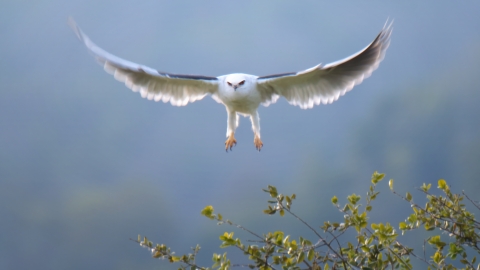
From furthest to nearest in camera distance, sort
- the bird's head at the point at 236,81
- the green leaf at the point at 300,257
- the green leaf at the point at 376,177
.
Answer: the bird's head at the point at 236,81
the green leaf at the point at 376,177
the green leaf at the point at 300,257

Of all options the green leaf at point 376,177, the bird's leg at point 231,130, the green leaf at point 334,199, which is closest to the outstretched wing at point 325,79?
the bird's leg at point 231,130

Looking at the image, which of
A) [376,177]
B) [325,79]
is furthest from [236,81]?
[376,177]

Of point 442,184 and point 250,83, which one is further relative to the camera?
point 250,83

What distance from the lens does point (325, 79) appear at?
493 centimetres

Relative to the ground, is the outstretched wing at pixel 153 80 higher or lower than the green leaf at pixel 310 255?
higher

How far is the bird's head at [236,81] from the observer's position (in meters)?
4.55

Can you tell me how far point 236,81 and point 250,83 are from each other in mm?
157

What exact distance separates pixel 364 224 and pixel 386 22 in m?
2.22

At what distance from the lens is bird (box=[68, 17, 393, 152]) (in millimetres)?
4484

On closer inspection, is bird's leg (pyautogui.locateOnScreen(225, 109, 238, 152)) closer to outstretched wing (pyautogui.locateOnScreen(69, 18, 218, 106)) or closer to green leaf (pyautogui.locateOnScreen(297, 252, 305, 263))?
outstretched wing (pyautogui.locateOnScreen(69, 18, 218, 106))

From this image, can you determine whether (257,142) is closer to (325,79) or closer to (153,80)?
(325,79)

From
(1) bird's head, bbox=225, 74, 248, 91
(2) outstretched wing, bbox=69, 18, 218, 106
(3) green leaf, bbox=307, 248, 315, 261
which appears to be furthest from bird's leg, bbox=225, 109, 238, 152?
(3) green leaf, bbox=307, 248, 315, 261

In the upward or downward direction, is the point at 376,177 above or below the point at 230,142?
below

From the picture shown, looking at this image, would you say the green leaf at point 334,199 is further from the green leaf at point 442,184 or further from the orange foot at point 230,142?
the orange foot at point 230,142
